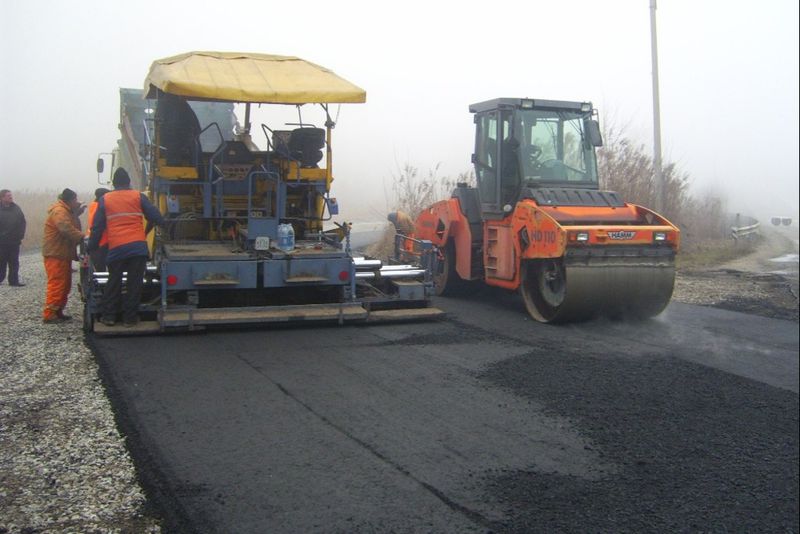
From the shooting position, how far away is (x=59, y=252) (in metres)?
8.91

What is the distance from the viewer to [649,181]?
615 inches

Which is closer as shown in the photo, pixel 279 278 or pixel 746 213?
pixel 746 213

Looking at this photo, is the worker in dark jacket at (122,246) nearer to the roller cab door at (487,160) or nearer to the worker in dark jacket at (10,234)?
the roller cab door at (487,160)

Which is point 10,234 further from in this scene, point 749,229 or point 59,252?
point 749,229

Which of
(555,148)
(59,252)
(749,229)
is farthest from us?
(555,148)

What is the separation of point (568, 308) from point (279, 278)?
3000mm

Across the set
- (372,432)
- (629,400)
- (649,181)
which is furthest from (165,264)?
(649,181)

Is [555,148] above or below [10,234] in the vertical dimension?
above

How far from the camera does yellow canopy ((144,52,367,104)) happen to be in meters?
7.80

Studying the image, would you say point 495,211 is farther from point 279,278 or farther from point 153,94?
point 153,94

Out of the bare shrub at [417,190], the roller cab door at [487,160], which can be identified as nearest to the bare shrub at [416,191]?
the bare shrub at [417,190]

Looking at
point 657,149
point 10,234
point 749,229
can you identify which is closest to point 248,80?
point 749,229

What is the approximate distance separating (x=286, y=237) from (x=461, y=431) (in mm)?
4081

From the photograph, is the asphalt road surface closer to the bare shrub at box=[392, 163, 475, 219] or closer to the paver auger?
the paver auger
